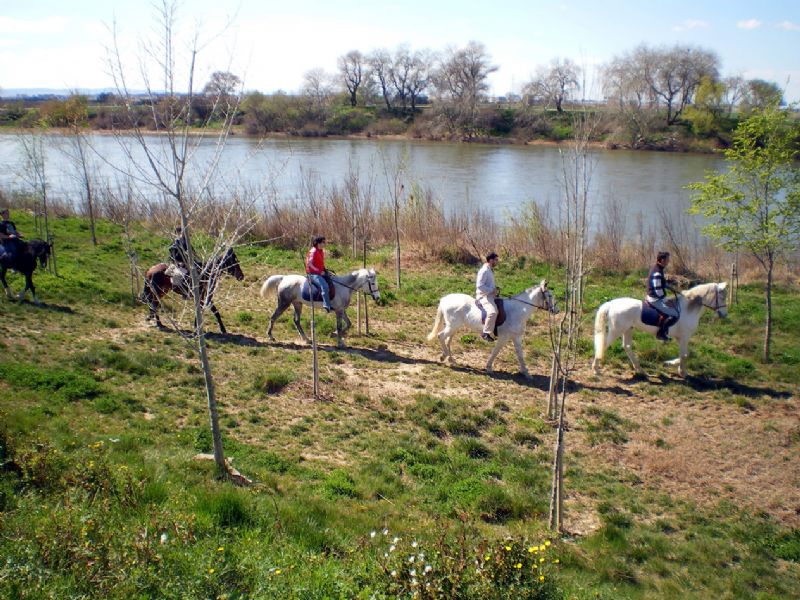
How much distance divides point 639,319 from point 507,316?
9.13ft

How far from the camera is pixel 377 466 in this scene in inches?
345

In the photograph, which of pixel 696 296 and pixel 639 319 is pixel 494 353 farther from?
pixel 696 296

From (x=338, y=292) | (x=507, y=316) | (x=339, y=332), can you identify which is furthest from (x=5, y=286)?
(x=507, y=316)

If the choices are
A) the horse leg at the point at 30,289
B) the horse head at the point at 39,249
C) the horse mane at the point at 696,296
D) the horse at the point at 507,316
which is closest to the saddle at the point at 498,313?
the horse at the point at 507,316

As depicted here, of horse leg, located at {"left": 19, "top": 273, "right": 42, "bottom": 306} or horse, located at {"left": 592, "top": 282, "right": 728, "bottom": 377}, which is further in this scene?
horse leg, located at {"left": 19, "top": 273, "right": 42, "bottom": 306}

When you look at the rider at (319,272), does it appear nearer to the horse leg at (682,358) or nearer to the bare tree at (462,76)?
the horse leg at (682,358)

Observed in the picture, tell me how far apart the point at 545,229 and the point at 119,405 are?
16114 mm

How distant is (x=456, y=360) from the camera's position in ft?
44.8

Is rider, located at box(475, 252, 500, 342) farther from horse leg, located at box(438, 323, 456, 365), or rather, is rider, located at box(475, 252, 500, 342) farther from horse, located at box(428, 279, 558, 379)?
horse leg, located at box(438, 323, 456, 365)

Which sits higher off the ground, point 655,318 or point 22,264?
point 22,264

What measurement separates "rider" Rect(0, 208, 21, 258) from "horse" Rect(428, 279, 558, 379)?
32.2 ft

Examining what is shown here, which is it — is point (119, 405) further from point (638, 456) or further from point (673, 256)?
point (673, 256)

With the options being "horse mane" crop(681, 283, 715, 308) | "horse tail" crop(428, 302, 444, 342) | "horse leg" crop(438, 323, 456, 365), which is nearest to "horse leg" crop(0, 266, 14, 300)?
"horse tail" crop(428, 302, 444, 342)

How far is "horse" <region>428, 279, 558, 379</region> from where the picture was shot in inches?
504
